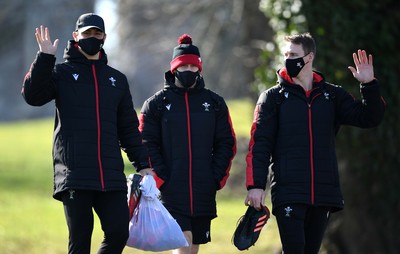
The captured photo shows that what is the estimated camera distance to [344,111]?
8.38 m

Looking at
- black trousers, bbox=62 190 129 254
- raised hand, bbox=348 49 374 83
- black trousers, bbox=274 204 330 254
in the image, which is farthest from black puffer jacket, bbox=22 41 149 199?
raised hand, bbox=348 49 374 83

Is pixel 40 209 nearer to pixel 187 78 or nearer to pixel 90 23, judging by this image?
pixel 187 78

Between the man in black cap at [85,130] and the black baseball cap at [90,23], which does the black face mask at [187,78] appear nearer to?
the man in black cap at [85,130]

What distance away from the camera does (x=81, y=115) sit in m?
7.81

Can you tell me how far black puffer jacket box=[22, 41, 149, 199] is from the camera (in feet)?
25.2

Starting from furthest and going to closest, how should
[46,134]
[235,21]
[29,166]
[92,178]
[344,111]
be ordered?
[46,134], [29,166], [235,21], [344,111], [92,178]

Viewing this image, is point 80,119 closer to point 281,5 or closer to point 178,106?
point 178,106

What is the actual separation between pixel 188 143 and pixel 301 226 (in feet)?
3.78

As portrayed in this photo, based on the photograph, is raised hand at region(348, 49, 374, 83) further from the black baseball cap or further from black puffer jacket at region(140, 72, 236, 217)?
the black baseball cap

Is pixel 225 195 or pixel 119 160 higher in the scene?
pixel 225 195

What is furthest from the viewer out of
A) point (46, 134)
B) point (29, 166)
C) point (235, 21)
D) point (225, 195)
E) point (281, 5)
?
point (46, 134)

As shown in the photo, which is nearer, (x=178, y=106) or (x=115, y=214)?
(x=115, y=214)

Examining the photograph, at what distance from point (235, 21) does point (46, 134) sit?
1891 centimetres

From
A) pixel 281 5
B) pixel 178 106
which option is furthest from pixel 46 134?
pixel 178 106
